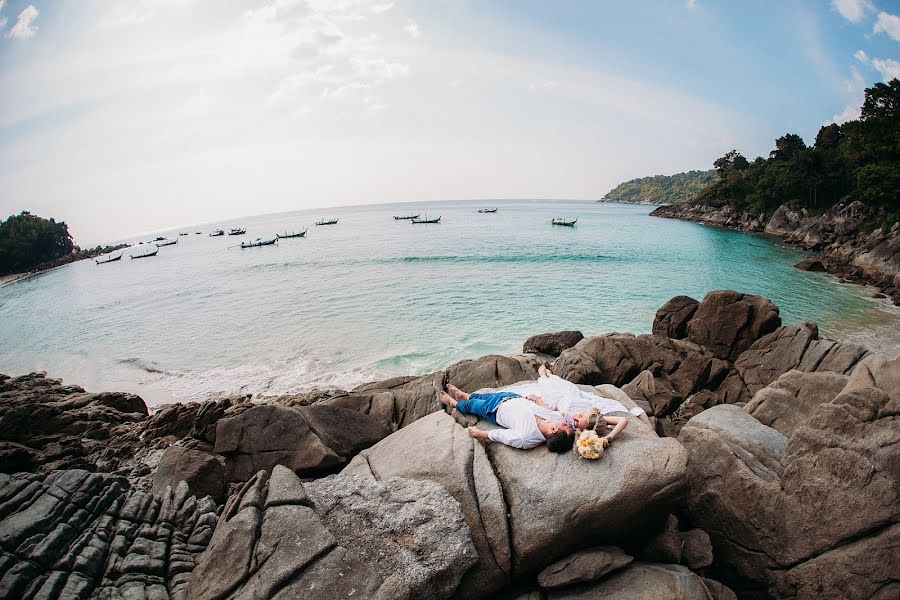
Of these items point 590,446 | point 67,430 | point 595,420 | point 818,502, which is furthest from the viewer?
point 67,430

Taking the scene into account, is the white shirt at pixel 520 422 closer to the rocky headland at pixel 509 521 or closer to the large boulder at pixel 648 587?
the rocky headland at pixel 509 521

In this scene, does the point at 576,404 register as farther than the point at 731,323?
No

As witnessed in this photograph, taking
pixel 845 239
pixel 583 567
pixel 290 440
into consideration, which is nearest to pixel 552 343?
pixel 290 440

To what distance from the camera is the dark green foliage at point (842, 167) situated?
42.2 metres

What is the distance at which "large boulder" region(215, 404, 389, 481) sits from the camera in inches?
339

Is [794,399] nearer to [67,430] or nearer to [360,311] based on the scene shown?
[67,430]

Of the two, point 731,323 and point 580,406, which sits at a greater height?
point 580,406

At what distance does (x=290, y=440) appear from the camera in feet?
29.3

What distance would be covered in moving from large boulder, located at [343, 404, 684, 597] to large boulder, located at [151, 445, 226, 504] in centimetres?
455

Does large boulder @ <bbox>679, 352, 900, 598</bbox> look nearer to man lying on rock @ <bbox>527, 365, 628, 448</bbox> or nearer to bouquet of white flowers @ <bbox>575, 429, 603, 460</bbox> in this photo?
man lying on rock @ <bbox>527, 365, 628, 448</bbox>

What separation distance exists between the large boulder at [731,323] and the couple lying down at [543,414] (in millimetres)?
11579

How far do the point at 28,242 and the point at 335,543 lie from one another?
123 meters

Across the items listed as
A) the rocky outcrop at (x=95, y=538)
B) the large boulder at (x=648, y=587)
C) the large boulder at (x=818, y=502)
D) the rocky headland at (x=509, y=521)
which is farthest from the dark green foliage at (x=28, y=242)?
the large boulder at (x=818, y=502)

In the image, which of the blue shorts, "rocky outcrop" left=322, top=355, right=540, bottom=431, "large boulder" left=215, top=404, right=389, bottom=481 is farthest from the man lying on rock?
"large boulder" left=215, top=404, right=389, bottom=481
